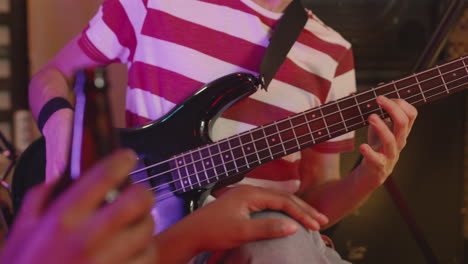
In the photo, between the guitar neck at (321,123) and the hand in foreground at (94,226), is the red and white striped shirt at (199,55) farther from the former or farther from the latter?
the hand in foreground at (94,226)

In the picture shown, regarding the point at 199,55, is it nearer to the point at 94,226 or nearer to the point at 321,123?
the point at 321,123

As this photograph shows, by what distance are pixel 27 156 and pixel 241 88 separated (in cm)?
46

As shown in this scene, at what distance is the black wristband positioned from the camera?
0.88 metres

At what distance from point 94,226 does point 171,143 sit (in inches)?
22.7

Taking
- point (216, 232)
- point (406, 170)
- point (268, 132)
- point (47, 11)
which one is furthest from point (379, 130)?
point (47, 11)

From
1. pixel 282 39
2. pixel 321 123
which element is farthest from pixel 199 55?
pixel 321 123

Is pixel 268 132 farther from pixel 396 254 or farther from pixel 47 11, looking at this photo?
pixel 47 11

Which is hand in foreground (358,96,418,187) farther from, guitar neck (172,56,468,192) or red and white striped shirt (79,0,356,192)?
red and white striped shirt (79,0,356,192)

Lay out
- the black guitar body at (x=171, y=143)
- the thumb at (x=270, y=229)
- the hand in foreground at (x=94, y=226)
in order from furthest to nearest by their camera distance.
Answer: the black guitar body at (x=171, y=143), the thumb at (x=270, y=229), the hand in foreground at (x=94, y=226)

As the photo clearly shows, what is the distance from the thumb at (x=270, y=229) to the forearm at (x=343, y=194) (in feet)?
1.27

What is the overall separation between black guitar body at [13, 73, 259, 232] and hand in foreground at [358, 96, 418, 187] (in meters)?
0.27

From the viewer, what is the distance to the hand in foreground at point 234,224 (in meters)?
0.62

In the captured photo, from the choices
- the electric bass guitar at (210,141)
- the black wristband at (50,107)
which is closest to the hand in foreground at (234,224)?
the electric bass guitar at (210,141)

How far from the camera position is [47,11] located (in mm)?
1546
